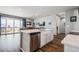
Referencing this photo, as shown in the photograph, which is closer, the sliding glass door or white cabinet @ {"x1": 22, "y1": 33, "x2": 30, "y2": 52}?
the sliding glass door

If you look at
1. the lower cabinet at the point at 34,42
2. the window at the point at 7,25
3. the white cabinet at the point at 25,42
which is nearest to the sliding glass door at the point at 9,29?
the window at the point at 7,25

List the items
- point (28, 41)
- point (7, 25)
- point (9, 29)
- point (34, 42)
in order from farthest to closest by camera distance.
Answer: point (34, 42) < point (28, 41) < point (9, 29) < point (7, 25)

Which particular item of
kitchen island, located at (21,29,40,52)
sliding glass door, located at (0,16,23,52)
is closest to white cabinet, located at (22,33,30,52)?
kitchen island, located at (21,29,40,52)

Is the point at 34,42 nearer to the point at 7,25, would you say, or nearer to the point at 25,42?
the point at 25,42

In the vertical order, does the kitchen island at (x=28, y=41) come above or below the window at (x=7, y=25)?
below

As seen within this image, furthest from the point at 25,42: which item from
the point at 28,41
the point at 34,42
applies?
the point at 34,42

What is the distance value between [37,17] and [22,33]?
638mm

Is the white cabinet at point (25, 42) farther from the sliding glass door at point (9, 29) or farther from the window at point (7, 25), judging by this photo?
the window at point (7, 25)

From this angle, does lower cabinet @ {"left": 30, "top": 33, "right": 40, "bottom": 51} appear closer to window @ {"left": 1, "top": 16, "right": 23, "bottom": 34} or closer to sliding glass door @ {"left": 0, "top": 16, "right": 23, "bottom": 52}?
sliding glass door @ {"left": 0, "top": 16, "right": 23, "bottom": 52}

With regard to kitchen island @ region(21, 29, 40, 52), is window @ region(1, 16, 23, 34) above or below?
above

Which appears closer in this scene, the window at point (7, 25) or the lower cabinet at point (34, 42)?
the window at point (7, 25)
